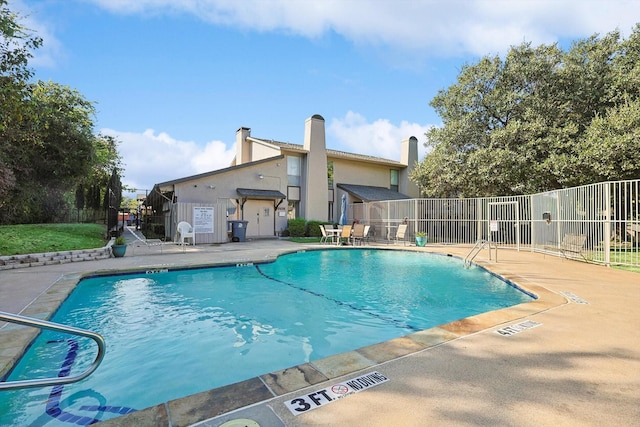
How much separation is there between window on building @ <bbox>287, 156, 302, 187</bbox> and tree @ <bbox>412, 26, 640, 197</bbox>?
9.17 m

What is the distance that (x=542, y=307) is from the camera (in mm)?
4750

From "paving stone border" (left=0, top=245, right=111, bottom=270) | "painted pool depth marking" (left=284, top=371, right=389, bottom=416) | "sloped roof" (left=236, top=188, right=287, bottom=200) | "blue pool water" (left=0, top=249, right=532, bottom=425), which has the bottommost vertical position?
"blue pool water" (left=0, top=249, right=532, bottom=425)

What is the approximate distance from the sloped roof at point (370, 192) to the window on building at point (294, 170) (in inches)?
141

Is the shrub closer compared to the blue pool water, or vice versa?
the blue pool water

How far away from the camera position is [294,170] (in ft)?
72.7

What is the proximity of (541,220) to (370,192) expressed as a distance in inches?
499

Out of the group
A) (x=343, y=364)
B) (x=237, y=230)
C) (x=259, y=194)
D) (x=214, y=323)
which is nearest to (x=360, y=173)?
(x=259, y=194)

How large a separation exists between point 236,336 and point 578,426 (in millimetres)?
3987

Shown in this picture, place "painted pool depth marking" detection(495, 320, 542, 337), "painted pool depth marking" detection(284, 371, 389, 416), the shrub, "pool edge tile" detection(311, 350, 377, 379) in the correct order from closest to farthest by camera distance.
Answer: "painted pool depth marking" detection(284, 371, 389, 416) < "pool edge tile" detection(311, 350, 377, 379) < "painted pool depth marking" detection(495, 320, 542, 337) < the shrub

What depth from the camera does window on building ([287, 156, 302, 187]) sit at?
71.9ft

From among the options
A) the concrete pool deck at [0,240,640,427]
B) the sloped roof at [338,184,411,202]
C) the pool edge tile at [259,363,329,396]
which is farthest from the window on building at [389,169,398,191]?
the pool edge tile at [259,363,329,396]

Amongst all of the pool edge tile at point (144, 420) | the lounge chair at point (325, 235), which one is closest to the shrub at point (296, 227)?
the lounge chair at point (325, 235)

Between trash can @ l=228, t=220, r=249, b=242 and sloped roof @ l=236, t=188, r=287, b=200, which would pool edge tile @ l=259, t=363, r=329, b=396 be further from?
sloped roof @ l=236, t=188, r=287, b=200

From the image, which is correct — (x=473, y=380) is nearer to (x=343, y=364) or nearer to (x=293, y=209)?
(x=343, y=364)
